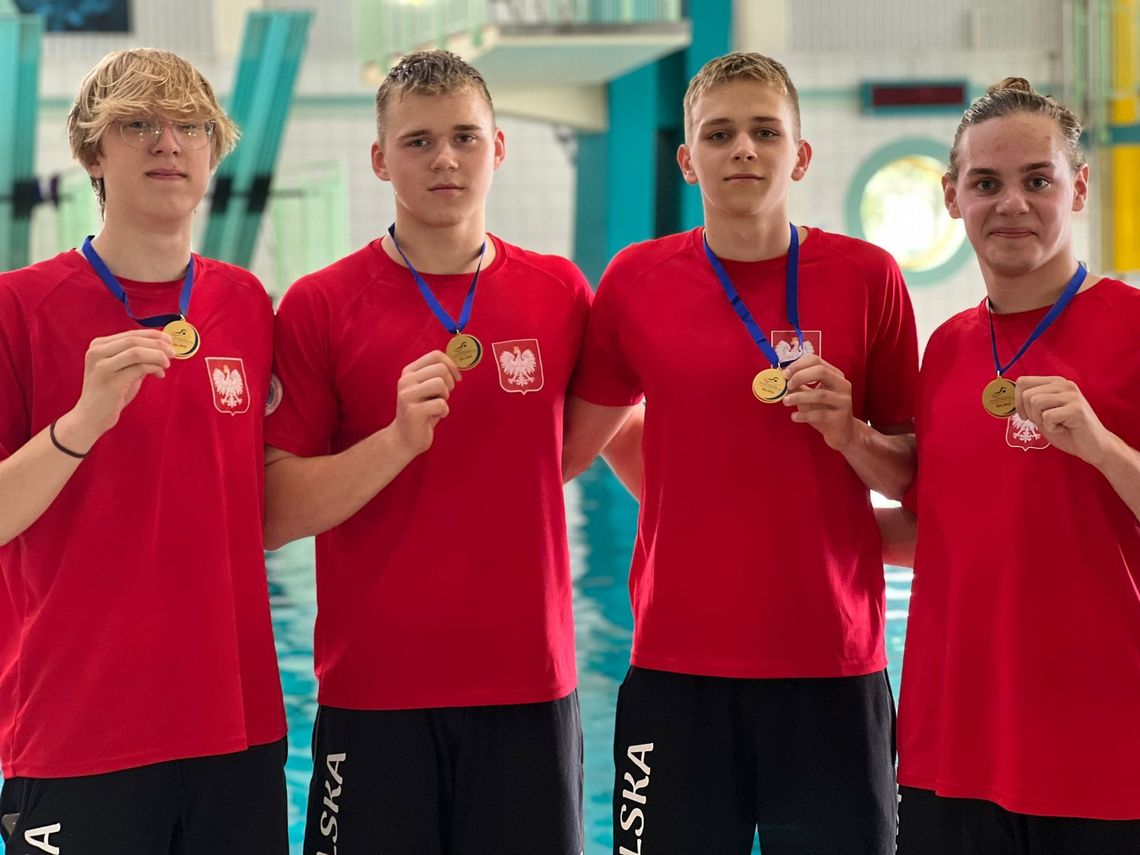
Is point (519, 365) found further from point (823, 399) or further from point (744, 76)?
point (744, 76)

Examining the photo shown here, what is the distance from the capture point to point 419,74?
3152 mm

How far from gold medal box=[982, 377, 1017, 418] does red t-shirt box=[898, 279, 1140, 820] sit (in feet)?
0.07

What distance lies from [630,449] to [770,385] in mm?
740

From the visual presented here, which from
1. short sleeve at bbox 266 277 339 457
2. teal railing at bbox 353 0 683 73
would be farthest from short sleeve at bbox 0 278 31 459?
teal railing at bbox 353 0 683 73

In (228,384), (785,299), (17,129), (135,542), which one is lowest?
(135,542)

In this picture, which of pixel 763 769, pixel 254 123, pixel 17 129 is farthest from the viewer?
pixel 254 123

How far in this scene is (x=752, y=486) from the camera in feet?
10.00

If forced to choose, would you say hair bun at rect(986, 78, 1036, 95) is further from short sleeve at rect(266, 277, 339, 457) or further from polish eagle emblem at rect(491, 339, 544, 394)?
short sleeve at rect(266, 277, 339, 457)

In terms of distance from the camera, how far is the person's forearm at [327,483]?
2924mm

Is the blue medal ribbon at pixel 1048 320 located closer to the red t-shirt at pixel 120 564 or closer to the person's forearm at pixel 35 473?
the red t-shirt at pixel 120 564

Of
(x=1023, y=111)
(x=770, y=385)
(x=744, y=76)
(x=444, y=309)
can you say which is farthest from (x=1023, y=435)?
(x=444, y=309)

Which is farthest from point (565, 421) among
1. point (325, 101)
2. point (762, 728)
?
point (325, 101)

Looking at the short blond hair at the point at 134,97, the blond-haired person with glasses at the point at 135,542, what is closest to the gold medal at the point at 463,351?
the blond-haired person with glasses at the point at 135,542

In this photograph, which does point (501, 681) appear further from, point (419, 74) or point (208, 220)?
point (208, 220)
